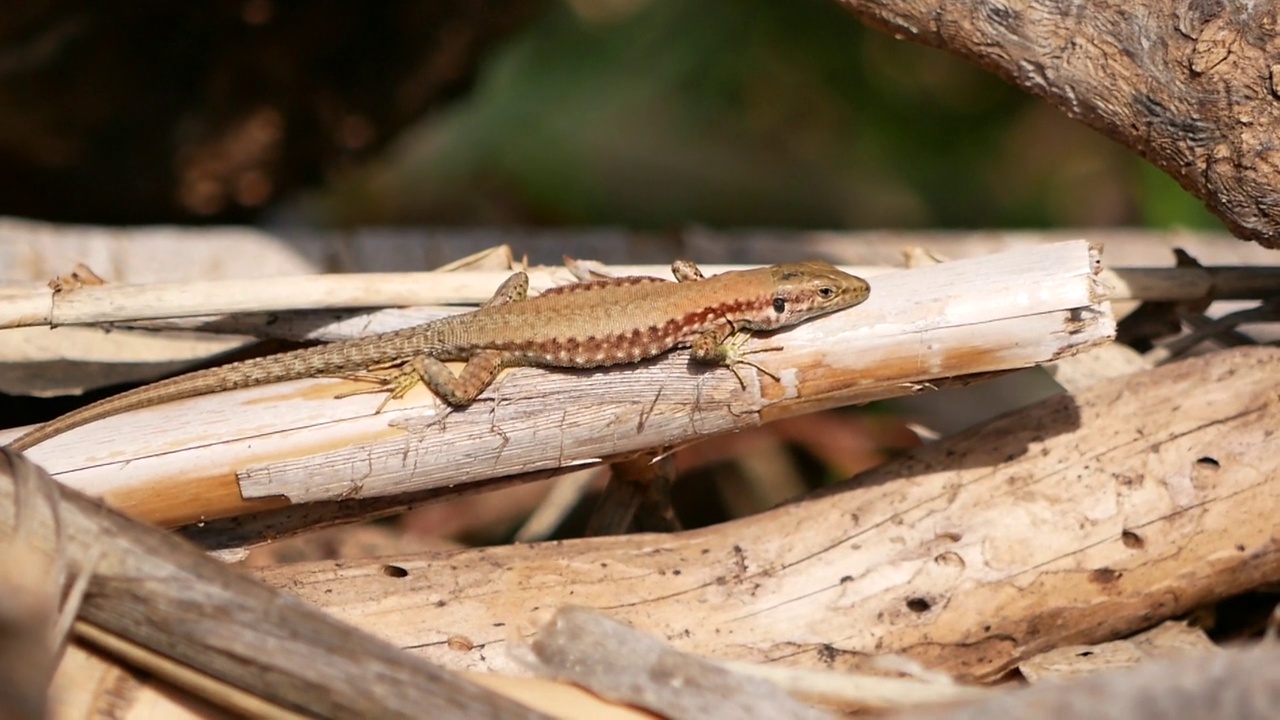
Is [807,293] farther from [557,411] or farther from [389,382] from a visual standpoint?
[389,382]

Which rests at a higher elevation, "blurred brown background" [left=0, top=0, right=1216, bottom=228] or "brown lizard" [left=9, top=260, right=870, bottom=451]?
"blurred brown background" [left=0, top=0, right=1216, bottom=228]

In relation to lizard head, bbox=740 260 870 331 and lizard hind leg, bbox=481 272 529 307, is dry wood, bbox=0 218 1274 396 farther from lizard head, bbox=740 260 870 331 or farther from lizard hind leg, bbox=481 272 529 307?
lizard head, bbox=740 260 870 331

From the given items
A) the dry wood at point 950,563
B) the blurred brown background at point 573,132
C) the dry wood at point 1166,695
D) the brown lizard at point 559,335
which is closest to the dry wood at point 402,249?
the brown lizard at point 559,335

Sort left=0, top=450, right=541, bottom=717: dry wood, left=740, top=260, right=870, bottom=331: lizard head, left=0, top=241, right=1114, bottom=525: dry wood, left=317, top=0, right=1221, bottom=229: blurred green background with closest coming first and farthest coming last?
left=0, top=450, right=541, bottom=717: dry wood, left=0, top=241, right=1114, bottom=525: dry wood, left=740, top=260, right=870, bottom=331: lizard head, left=317, top=0, right=1221, bottom=229: blurred green background

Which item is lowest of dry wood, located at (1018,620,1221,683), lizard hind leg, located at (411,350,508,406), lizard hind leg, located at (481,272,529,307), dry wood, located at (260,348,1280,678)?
dry wood, located at (1018,620,1221,683)

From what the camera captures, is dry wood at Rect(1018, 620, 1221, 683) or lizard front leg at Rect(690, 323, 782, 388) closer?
dry wood at Rect(1018, 620, 1221, 683)

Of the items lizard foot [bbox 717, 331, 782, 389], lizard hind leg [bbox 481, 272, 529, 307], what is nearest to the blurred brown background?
lizard hind leg [bbox 481, 272, 529, 307]

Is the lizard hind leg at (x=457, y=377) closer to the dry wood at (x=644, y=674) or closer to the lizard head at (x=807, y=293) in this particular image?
the dry wood at (x=644, y=674)
